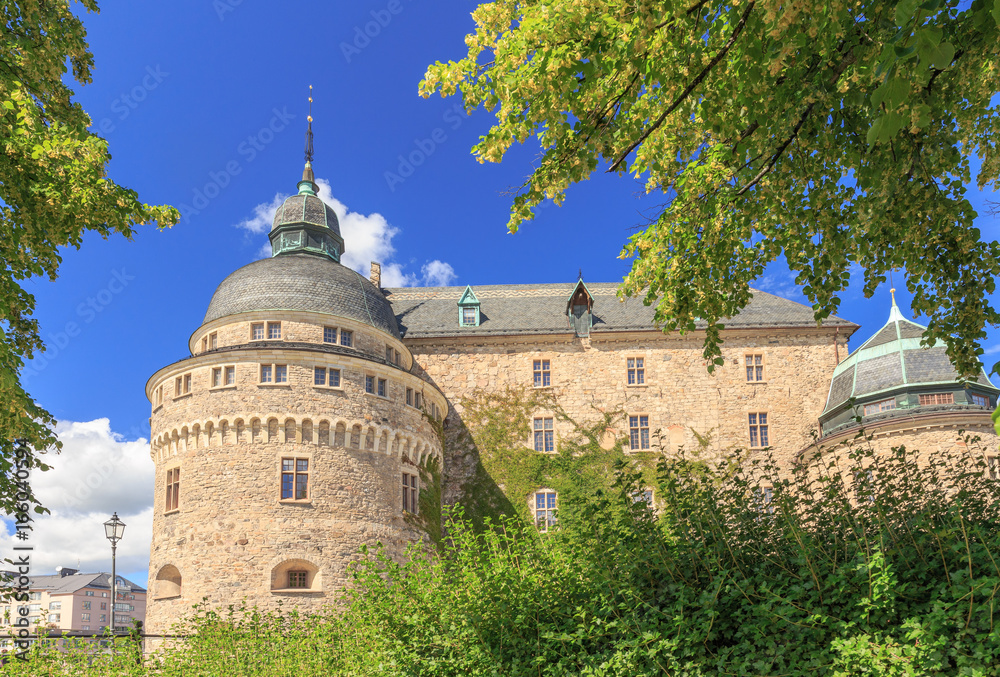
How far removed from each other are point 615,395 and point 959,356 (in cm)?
2066

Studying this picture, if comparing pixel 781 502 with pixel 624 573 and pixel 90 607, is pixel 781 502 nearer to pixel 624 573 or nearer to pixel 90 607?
pixel 624 573

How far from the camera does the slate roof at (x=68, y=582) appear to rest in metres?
80.0

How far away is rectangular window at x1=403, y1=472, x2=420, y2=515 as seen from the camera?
24.1m

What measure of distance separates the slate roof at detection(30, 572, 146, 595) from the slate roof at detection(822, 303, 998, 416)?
274 feet

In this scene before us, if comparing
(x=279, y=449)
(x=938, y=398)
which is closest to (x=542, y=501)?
(x=279, y=449)

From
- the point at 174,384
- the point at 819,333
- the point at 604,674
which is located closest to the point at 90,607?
the point at 174,384

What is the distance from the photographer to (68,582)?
8181cm

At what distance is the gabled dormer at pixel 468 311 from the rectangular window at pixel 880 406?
15.0 meters

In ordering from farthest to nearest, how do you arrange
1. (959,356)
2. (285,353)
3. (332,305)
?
1. (332,305)
2. (285,353)
3. (959,356)

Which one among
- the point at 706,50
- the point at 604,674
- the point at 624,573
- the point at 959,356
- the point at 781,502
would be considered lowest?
the point at 604,674

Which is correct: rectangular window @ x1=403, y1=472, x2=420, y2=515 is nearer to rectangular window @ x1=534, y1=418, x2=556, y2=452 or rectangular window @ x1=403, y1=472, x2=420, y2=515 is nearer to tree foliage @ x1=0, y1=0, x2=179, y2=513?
rectangular window @ x1=534, y1=418, x2=556, y2=452

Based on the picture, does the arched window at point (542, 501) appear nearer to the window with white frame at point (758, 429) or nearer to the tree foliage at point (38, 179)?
the window with white frame at point (758, 429)

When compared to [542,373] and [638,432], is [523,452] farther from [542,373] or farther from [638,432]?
[638,432]

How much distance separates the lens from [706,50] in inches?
266
